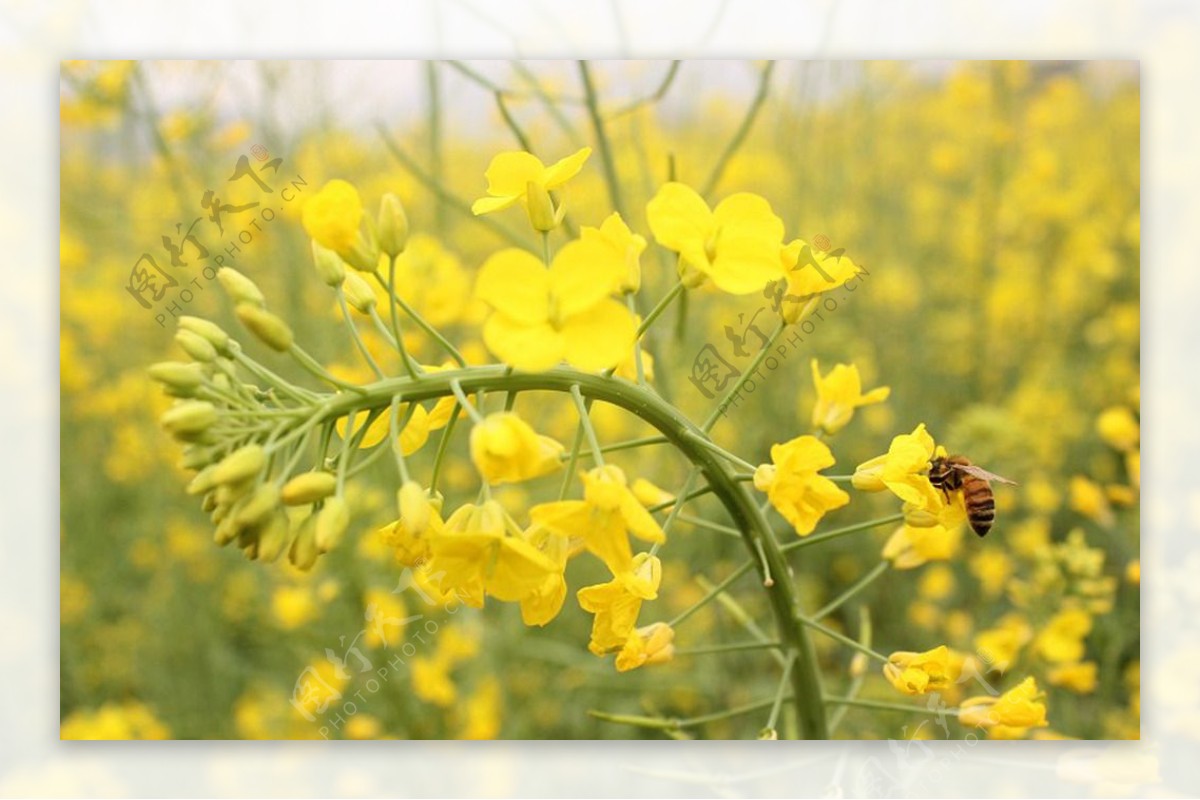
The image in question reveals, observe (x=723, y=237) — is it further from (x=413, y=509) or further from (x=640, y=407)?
(x=413, y=509)

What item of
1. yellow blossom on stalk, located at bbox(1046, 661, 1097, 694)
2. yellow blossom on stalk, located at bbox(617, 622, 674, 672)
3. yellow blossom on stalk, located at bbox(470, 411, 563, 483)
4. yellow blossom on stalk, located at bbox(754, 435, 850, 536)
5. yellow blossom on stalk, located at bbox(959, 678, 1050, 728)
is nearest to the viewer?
yellow blossom on stalk, located at bbox(470, 411, 563, 483)

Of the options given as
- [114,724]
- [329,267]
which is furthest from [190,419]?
[114,724]

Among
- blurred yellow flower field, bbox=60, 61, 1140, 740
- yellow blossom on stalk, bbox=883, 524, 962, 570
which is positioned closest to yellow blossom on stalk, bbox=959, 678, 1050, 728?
blurred yellow flower field, bbox=60, 61, 1140, 740

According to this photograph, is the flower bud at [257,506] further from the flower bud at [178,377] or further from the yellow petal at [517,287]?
the yellow petal at [517,287]

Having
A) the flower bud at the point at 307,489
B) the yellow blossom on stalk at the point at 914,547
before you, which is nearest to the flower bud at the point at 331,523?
the flower bud at the point at 307,489

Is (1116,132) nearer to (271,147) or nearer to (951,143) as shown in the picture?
(951,143)

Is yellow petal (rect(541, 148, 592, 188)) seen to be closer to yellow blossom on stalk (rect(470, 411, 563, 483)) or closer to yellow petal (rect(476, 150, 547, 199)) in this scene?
yellow petal (rect(476, 150, 547, 199))
